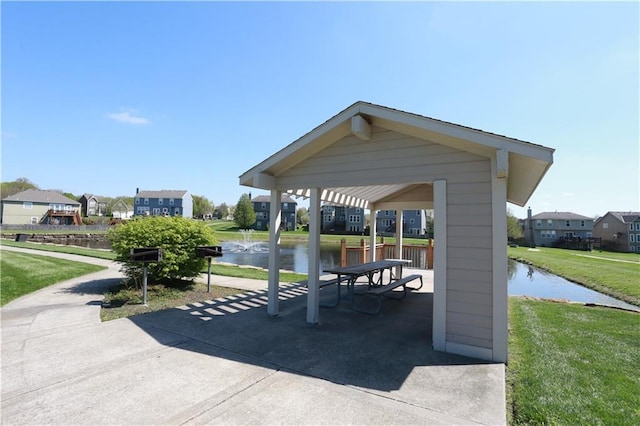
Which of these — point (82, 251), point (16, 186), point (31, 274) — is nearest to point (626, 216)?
point (31, 274)

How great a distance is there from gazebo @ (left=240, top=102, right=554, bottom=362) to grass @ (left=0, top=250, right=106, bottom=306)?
733 centimetres

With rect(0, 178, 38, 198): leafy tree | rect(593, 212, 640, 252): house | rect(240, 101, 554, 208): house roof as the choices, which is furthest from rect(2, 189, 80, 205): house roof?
rect(593, 212, 640, 252): house

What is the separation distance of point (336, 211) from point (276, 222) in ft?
165

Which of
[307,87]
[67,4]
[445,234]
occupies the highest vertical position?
[67,4]

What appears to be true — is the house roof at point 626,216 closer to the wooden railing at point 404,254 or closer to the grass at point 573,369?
the wooden railing at point 404,254

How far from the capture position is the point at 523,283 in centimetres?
1385

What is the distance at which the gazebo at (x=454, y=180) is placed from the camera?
382 centimetres

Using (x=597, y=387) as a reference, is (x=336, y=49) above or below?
above

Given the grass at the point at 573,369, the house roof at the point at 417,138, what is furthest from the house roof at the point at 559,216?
the house roof at the point at 417,138

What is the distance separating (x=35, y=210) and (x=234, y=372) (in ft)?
212

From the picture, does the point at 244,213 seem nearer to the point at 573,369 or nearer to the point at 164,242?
the point at 164,242

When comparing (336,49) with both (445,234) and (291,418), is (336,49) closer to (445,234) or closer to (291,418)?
(445,234)

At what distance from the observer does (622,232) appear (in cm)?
4500

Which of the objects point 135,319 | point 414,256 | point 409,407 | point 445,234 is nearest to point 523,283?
point 414,256
